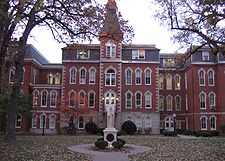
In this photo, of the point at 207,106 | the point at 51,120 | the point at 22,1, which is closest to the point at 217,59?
the point at 207,106

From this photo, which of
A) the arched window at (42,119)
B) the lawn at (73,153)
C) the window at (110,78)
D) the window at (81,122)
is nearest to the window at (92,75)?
the window at (110,78)

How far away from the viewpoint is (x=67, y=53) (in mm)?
51688

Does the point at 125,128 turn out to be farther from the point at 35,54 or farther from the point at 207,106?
the point at 35,54

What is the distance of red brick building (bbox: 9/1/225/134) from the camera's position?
49.8m

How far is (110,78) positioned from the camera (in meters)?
50.3

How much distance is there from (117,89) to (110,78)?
1.95 metres

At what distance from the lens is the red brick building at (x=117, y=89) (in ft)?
163

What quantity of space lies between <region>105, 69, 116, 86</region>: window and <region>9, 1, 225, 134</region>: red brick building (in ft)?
0.39

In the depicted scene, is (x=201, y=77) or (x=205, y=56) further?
(x=205, y=56)

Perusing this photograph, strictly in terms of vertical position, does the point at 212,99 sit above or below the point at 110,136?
above

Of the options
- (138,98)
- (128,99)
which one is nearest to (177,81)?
(138,98)

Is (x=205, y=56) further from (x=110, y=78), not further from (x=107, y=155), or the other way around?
(x=107, y=155)

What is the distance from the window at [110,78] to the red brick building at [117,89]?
0.12m

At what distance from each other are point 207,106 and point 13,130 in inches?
1434
